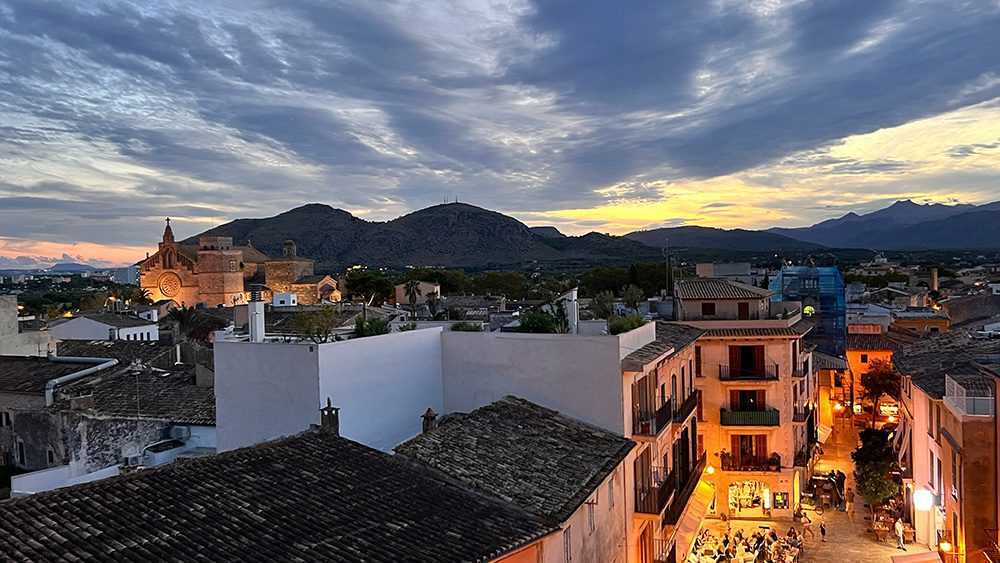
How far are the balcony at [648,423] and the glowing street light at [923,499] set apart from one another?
33.9ft

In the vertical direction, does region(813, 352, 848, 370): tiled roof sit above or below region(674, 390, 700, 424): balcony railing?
below

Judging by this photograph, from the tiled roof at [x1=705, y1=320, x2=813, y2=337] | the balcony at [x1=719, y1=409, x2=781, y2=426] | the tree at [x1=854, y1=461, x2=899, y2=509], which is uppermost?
the tiled roof at [x1=705, y1=320, x2=813, y2=337]

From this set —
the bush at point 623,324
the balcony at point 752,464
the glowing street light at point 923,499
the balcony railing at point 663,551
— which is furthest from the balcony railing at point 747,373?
the bush at point 623,324

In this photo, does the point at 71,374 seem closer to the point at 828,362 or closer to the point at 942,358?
the point at 942,358

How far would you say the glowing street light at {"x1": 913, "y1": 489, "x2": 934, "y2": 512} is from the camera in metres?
22.6

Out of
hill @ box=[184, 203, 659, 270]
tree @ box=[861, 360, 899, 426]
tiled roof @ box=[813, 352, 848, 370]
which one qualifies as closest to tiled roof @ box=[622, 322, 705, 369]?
tree @ box=[861, 360, 899, 426]

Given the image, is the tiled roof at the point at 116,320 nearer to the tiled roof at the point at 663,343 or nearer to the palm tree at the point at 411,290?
the palm tree at the point at 411,290

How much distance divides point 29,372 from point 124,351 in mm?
8065

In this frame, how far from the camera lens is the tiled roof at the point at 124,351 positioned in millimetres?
29719

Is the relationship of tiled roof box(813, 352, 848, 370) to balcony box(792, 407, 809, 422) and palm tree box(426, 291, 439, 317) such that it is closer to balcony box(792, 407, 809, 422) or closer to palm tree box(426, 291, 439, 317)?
balcony box(792, 407, 809, 422)

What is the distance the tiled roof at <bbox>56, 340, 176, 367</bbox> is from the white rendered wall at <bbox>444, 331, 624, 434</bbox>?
15.9m

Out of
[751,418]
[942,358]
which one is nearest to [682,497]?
→ [751,418]

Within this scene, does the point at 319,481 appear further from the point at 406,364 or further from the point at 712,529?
the point at 712,529

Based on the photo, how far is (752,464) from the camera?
2975 centimetres
